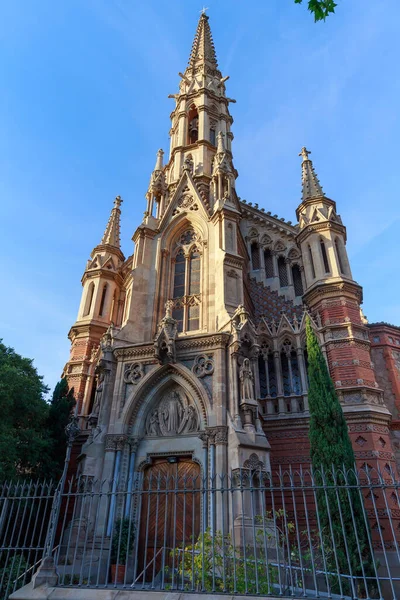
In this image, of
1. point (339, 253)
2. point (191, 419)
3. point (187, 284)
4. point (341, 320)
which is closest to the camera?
point (191, 419)

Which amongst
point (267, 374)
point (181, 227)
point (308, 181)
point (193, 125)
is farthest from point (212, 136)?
point (267, 374)

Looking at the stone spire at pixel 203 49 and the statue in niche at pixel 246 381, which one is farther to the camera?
the stone spire at pixel 203 49

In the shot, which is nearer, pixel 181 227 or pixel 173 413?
pixel 173 413

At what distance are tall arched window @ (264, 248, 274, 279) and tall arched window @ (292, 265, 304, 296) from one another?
1170mm

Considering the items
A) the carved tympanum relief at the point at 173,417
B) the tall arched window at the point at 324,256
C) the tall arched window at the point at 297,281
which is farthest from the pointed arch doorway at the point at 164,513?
the tall arched window at the point at 324,256

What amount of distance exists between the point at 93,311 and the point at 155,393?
907 centimetres

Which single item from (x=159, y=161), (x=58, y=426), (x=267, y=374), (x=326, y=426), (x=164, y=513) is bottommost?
(x=164, y=513)

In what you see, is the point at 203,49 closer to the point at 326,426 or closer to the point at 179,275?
the point at 179,275

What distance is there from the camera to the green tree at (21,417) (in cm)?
1370

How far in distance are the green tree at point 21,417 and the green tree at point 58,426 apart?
1.76 feet

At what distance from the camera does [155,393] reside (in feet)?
48.2

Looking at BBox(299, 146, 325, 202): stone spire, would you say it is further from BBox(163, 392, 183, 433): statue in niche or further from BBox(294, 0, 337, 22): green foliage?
Answer: BBox(294, 0, 337, 22): green foliage

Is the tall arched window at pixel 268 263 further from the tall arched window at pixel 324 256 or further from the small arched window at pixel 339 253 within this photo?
the small arched window at pixel 339 253

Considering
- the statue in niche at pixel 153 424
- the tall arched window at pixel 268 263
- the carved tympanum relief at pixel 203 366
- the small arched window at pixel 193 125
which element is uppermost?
the small arched window at pixel 193 125
